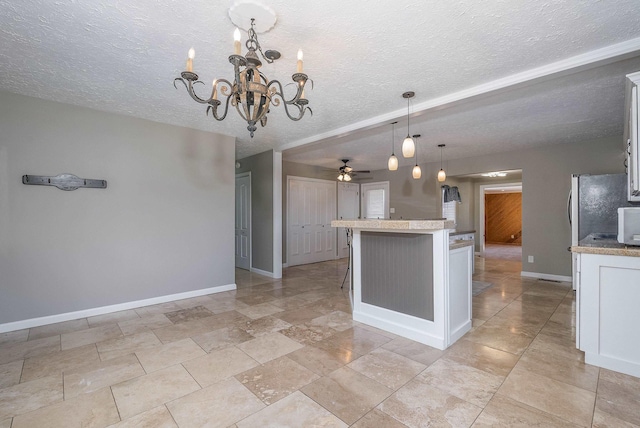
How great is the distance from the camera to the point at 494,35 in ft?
6.73

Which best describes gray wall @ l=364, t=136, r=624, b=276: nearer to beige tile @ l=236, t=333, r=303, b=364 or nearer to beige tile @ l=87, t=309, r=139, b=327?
beige tile @ l=236, t=333, r=303, b=364

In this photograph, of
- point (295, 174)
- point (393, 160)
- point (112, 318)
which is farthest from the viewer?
point (295, 174)

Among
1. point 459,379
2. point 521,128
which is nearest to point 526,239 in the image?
point 521,128

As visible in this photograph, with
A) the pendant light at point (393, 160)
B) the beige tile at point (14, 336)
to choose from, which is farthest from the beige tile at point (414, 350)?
the beige tile at point (14, 336)

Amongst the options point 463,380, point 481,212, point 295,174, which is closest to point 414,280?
point 463,380

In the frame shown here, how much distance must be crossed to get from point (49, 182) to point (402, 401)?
4.10 m

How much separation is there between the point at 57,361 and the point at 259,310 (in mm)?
1891

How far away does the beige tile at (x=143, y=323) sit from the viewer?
119 inches

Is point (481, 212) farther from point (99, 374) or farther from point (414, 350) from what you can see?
point (99, 374)

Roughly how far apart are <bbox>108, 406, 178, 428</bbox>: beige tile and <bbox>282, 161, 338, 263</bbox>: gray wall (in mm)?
4868

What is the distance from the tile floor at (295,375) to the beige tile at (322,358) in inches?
0.6

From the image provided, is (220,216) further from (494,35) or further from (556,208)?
(556,208)

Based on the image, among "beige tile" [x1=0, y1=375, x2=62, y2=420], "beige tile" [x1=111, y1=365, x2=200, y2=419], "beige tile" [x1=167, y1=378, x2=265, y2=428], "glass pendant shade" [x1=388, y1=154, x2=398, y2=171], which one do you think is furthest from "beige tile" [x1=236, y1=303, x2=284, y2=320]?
"glass pendant shade" [x1=388, y1=154, x2=398, y2=171]

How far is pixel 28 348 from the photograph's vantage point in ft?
8.65
